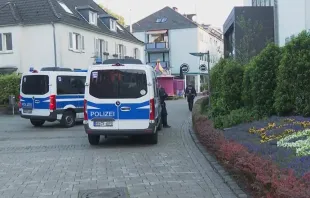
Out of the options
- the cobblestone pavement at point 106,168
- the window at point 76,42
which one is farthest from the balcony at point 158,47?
the cobblestone pavement at point 106,168

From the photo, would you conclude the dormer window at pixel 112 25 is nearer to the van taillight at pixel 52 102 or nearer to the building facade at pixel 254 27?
the building facade at pixel 254 27

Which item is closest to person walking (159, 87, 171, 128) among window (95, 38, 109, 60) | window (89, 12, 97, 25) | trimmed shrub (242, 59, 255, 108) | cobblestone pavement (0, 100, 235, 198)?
cobblestone pavement (0, 100, 235, 198)

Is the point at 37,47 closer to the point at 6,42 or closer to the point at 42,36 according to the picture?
the point at 42,36

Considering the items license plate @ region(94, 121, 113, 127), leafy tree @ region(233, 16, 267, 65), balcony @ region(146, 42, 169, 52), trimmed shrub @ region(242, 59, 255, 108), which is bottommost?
license plate @ region(94, 121, 113, 127)

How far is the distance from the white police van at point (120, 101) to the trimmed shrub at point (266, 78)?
287 cm

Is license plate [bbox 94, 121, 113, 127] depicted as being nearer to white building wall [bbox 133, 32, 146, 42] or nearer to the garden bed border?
the garden bed border

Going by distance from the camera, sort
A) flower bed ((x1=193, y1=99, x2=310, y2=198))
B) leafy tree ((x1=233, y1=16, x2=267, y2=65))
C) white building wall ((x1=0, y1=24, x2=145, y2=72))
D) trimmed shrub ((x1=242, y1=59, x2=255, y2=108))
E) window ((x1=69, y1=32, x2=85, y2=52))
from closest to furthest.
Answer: flower bed ((x1=193, y1=99, x2=310, y2=198)) → trimmed shrub ((x1=242, y1=59, x2=255, y2=108)) → leafy tree ((x1=233, y1=16, x2=267, y2=65)) → white building wall ((x1=0, y1=24, x2=145, y2=72)) → window ((x1=69, y1=32, x2=85, y2=52))

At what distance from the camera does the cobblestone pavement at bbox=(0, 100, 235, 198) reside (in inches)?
282

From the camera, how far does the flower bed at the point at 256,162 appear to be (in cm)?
476

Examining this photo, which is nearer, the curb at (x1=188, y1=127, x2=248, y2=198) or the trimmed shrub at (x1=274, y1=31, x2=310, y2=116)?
the curb at (x1=188, y1=127, x2=248, y2=198)

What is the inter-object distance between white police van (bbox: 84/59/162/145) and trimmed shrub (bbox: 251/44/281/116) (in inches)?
113

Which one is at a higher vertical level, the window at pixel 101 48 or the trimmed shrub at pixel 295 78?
the window at pixel 101 48

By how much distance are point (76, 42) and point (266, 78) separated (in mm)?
25514

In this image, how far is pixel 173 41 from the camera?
68875mm
